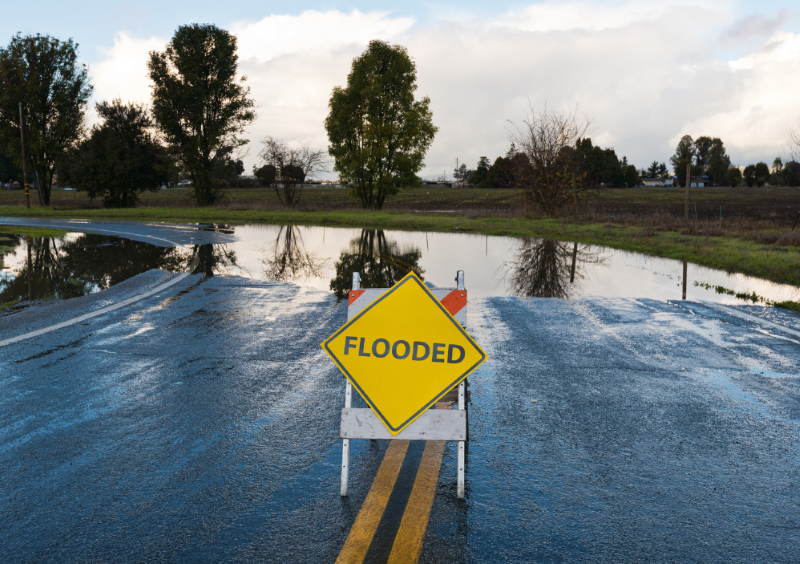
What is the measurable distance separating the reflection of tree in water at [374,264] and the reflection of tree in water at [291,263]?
A: 0.63 metres

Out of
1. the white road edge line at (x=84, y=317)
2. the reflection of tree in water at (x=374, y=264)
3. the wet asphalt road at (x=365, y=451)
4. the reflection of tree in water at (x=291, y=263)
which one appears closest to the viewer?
the wet asphalt road at (x=365, y=451)

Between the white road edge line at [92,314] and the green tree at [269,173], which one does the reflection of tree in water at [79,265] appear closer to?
the white road edge line at [92,314]

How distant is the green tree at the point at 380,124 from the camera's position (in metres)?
46.4

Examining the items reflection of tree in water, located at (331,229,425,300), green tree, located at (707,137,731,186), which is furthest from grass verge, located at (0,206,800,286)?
green tree, located at (707,137,731,186)

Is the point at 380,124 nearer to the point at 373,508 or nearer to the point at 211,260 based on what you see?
the point at 211,260

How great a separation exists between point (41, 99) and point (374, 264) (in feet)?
152

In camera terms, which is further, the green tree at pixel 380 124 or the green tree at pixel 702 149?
the green tree at pixel 702 149

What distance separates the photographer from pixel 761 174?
158 m

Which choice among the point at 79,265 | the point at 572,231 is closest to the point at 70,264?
the point at 79,265

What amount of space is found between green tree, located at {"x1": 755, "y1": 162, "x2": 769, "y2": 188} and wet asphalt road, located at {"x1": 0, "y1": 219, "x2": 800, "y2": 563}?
169m

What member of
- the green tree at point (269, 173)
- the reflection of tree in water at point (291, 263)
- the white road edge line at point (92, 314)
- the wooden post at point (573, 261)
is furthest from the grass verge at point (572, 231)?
the white road edge line at point (92, 314)

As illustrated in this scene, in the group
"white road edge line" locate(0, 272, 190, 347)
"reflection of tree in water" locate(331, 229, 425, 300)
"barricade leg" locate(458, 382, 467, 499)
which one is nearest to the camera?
"barricade leg" locate(458, 382, 467, 499)

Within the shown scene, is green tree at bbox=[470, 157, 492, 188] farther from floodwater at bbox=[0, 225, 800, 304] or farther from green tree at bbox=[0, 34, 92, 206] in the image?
floodwater at bbox=[0, 225, 800, 304]

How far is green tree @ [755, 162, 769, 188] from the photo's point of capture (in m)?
154
